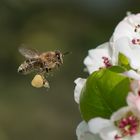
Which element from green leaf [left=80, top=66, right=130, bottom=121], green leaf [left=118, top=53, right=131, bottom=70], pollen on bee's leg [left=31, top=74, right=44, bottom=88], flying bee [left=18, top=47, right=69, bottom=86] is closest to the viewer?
green leaf [left=80, top=66, right=130, bottom=121]

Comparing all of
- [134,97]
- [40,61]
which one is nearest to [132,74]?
[134,97]

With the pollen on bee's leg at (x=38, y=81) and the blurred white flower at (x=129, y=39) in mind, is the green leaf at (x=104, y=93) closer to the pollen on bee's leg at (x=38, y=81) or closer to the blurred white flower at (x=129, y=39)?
the blurred white flower at (x=129, y=39)

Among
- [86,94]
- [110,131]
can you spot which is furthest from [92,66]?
[110,131]

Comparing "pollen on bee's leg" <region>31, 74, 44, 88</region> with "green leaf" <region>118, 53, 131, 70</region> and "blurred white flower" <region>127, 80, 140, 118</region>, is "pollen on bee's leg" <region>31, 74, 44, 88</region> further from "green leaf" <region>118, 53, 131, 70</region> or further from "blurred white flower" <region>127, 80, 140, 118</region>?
"blurred white flower" <region>127, 80, 140, 118</region>

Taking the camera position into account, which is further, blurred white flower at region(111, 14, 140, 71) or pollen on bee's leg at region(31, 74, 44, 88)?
pollen on bee's leg at region(31, 74, 44, 88)

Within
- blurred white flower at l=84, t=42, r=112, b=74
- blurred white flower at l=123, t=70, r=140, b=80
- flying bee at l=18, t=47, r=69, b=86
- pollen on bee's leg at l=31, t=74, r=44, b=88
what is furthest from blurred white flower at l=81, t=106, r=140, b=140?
flying bee at l=18, t=47, r=69, b=86

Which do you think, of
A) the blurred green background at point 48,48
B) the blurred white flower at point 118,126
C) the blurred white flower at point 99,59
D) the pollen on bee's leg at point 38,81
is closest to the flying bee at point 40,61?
the pollen on bee's leg at point 38,81

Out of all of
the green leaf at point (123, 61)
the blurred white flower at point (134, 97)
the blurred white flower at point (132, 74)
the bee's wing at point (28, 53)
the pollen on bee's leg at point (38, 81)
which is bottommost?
the blurred white flower at point (134, 97)

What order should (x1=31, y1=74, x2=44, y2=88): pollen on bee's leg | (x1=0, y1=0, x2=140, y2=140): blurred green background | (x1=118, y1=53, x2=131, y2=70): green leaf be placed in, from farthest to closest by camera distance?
1. (x1=0, y1=0, x2=140, y2=140): blurred green background
2. (x1=31, y1=74, x2=44, y2=88): pollen on bee's leg
3. (x1=118, y1=53, x2=131, y2=70): green leaf

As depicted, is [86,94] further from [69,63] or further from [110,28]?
[110,28]
